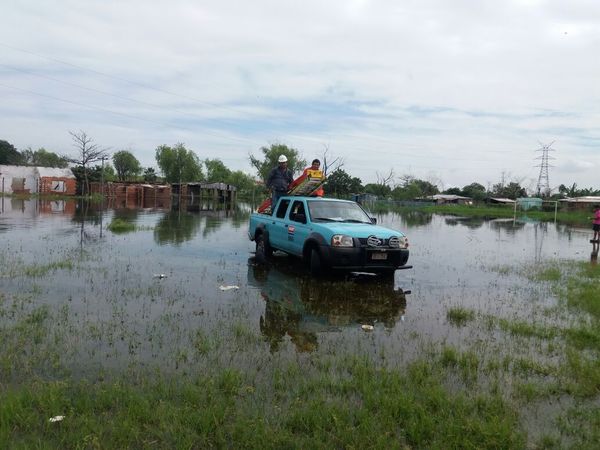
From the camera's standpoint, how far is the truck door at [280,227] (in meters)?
10.8

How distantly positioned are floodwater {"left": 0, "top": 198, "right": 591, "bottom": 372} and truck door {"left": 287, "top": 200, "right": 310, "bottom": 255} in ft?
1.99

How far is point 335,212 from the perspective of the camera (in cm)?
1023

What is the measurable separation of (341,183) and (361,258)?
63.1m

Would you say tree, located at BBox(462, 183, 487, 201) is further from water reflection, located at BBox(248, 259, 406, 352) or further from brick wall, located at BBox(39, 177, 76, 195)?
water reflection, located at BBox(248, 259, 406, 352)

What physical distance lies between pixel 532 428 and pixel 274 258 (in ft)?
29.3

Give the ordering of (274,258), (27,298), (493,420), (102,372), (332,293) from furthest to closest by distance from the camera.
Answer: (274,258)
(332,293)
(27,298)
(102,372)
(493,420)

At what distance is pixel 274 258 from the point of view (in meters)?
12.2

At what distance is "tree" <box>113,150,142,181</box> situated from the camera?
96.6m

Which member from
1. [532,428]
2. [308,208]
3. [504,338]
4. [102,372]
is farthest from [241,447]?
[308,208]

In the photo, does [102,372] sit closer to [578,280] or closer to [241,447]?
[241,447]

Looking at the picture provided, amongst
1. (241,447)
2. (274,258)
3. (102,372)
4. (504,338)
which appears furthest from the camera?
(274,258)

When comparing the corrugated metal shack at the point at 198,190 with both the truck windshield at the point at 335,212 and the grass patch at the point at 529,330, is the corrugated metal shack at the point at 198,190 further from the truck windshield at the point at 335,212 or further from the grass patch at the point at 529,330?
the grass patch at the point at 529,330

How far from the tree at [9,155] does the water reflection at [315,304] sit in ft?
329

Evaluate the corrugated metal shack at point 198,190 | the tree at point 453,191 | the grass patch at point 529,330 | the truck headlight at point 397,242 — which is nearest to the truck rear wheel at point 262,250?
the truck headlight at point 397,242
